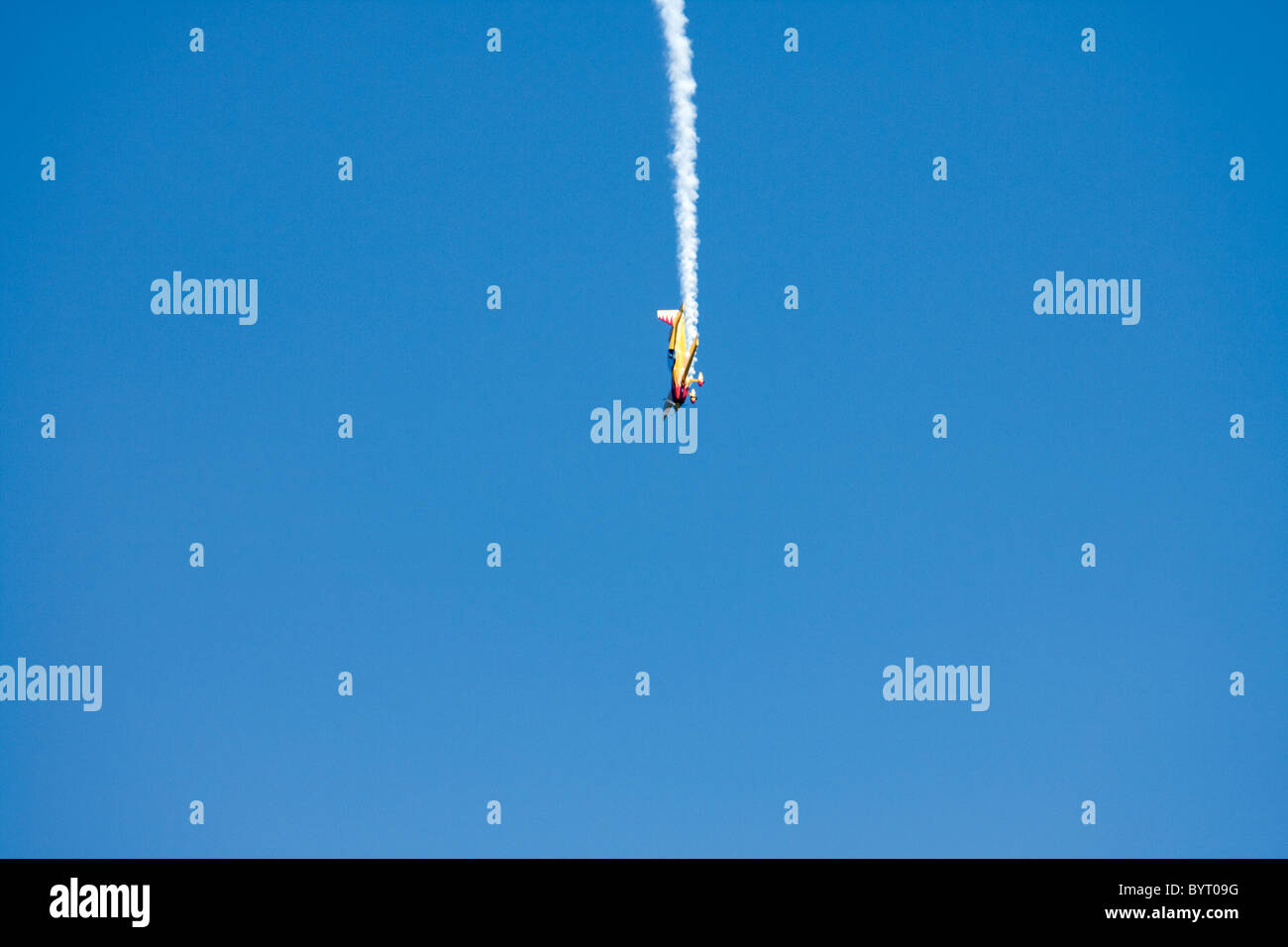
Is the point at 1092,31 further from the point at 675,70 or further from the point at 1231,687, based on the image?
the point at 1231,687

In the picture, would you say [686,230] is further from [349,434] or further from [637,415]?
[349,434]

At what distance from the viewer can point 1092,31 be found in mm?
46188
